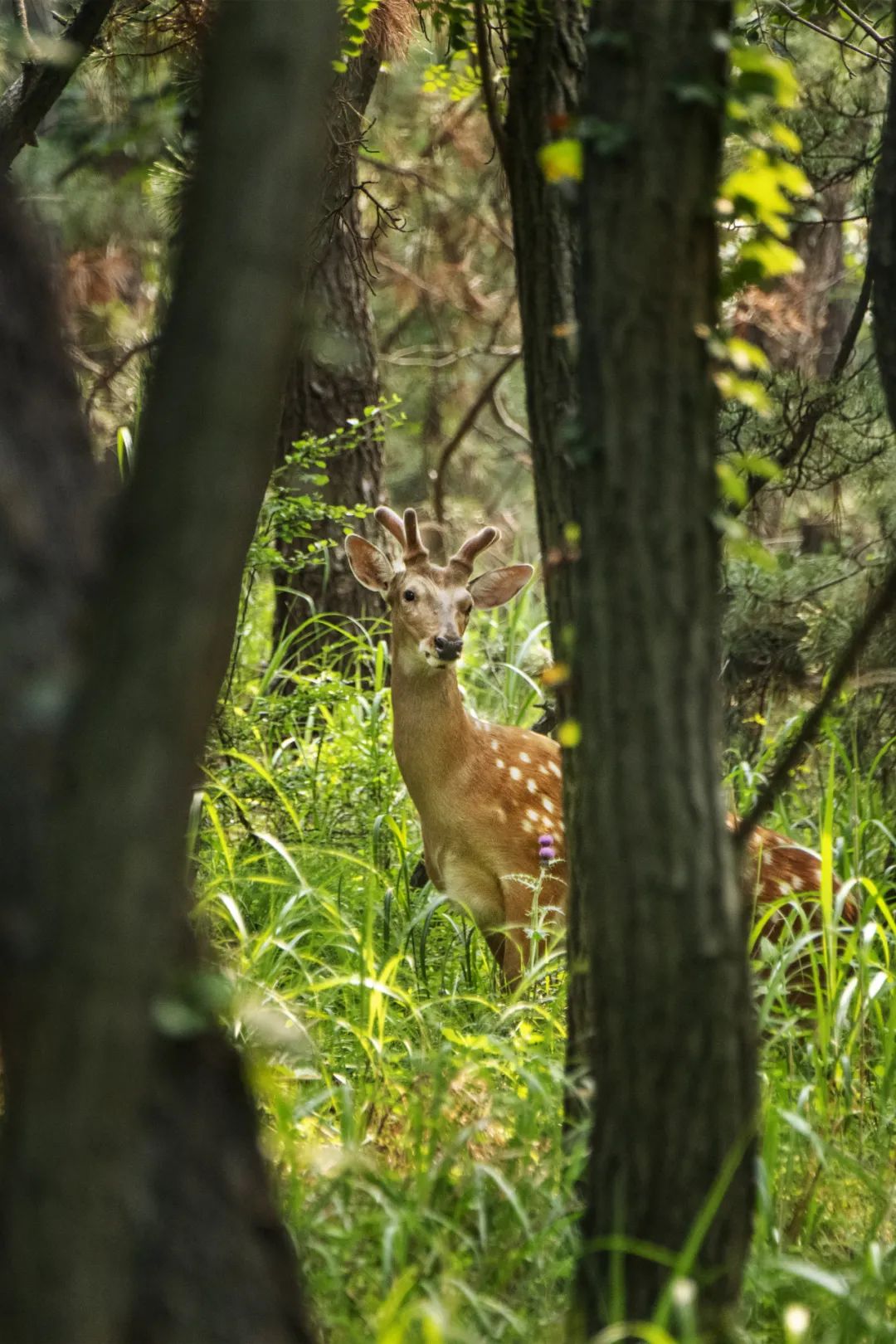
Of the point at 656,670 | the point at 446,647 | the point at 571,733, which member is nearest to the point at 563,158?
the point at 656,670

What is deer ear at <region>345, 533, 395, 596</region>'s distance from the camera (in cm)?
614

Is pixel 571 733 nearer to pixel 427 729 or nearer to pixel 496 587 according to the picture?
pixel 427 729

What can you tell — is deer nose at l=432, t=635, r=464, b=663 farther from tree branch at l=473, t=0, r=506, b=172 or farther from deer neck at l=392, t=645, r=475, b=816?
tree branch at l=473, t=0, r=506, b=172

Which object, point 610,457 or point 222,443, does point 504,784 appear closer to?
point 610,457

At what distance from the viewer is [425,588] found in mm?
5844

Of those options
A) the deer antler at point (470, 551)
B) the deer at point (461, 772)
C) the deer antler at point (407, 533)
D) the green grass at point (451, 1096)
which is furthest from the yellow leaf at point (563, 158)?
the deer antler at point (470, 551)

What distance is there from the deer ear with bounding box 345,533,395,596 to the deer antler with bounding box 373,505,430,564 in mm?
96

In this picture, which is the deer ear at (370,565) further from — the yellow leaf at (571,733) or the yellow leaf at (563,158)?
the yellow leaf at (563,158)

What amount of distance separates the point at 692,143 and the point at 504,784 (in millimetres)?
3739

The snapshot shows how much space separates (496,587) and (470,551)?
0.28 meters

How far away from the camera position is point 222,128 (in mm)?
1906

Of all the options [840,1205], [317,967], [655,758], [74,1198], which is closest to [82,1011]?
[74,1198]

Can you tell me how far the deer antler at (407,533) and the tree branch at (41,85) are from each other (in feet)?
6.59

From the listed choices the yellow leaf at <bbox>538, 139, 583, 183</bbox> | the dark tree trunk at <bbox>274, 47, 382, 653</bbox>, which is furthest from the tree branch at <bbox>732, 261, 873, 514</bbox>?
the yellow leaf at <bbox>538, 139, 583, 183</bbox>
